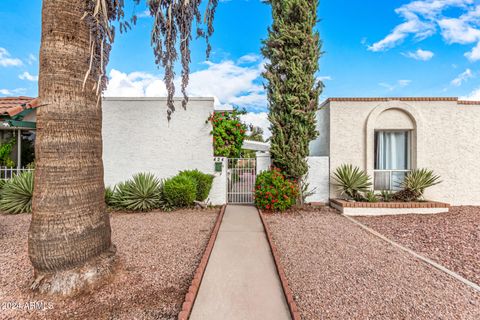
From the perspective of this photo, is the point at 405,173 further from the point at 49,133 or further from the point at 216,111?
the point at 49,133

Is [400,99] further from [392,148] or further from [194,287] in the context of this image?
[194,287]

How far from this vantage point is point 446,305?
294cm

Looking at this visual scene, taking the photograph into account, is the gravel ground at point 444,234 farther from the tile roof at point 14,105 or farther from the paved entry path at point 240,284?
the tile roof at point 14,105

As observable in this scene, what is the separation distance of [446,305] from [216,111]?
8.51 metres

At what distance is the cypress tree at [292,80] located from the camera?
26.5 feet

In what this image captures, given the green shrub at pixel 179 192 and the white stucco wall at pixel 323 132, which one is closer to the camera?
the green shrub at pixel 179 192

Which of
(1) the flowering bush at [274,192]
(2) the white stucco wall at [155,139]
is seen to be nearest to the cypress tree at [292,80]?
(1) the flowering bush at [274,192]

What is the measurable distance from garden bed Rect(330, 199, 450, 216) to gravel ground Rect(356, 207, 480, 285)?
28cm

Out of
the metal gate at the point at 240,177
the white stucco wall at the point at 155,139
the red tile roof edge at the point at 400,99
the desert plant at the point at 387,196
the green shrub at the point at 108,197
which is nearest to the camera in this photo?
the green shrub at the point at 108,197

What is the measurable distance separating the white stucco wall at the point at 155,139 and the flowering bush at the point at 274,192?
1911 millimetres

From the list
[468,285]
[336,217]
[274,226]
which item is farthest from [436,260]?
[274,226]

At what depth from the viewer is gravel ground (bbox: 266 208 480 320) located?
9.20 feet

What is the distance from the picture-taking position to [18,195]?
7.32 m

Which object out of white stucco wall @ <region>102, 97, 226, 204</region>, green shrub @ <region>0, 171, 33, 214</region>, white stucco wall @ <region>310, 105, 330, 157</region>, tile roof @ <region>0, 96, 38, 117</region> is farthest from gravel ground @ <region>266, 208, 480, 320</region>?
tile roof @ <region>0, 96, 38, 117</region>
